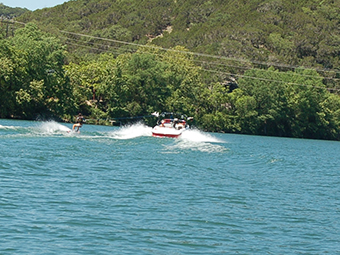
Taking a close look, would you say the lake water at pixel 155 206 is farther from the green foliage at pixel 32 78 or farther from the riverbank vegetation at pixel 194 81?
the riverbank vegetation at pixel 194 81

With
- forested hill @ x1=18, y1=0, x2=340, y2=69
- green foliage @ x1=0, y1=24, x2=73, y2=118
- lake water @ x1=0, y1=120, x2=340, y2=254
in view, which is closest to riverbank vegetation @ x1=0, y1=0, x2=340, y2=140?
green foliage @ x1=0, y1=24, x2=73, y2=118

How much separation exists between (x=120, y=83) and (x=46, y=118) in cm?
1413

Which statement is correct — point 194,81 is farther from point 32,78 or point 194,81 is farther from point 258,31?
point 258,31

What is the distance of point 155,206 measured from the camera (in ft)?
57.9

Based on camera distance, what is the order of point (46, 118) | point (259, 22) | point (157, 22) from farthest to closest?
point (157, 22) → point (259, 22) → point (46, 118)

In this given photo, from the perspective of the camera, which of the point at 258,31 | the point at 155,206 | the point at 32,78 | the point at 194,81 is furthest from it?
→ the point at 258,31

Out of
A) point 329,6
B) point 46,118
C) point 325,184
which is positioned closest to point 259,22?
point 329,6

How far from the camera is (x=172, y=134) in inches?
2030

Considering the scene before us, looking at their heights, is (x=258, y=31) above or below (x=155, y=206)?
above

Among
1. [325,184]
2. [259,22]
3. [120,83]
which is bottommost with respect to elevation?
[325,184]

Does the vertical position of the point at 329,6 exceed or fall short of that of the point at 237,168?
it exceeds it

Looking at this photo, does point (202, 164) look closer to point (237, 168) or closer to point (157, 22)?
point (237, 168)

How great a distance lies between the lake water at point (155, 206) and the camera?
13531 mm

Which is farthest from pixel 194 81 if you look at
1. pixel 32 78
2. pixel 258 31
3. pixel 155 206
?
pixel 155 206
